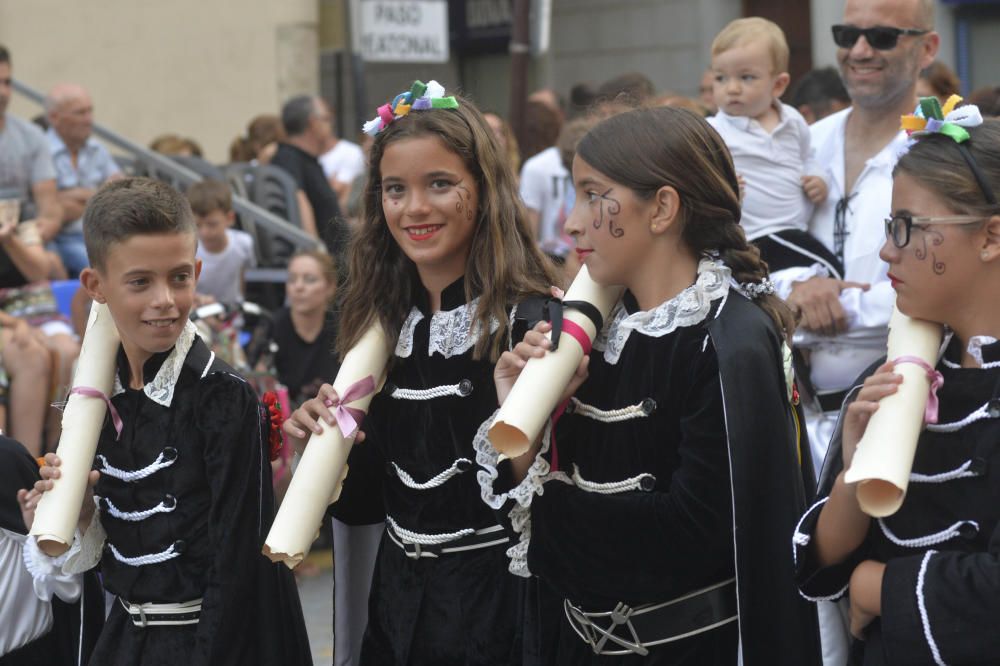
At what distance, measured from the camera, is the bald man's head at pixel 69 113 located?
29.6 feet

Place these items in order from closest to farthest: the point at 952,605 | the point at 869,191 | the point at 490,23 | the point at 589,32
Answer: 1. the point at 952,605
2. the point at 869,191
3. the point at 589,32
4. the point at 490,23

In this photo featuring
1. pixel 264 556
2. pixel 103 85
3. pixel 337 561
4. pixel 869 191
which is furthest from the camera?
pixel 103 85

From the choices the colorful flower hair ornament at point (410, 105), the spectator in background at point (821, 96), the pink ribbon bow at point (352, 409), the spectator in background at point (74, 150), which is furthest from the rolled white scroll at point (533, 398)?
the spectator in background at point (74, 150)

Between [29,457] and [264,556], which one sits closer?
[264,556]

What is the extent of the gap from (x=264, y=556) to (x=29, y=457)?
85cm

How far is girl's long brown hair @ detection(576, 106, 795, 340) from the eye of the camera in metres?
3.00

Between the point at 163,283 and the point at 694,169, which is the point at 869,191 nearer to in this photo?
the point at 694,169

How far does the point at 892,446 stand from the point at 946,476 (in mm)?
197

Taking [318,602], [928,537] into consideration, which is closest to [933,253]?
[928,537]

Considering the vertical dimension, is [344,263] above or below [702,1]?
below

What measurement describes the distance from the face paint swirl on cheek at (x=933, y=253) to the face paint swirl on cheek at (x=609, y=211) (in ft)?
2.05

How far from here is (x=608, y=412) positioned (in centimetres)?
302

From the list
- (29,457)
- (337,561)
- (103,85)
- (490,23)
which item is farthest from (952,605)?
(490,23)

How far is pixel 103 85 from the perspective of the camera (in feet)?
49.9
